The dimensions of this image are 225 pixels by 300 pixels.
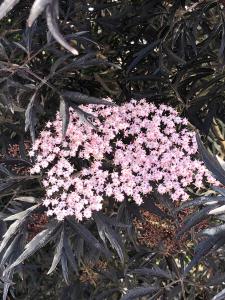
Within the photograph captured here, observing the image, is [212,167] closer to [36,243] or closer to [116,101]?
[36,243]

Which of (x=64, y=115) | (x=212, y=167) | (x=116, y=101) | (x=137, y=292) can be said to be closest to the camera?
(x=212, y=167)

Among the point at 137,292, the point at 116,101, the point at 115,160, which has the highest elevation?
the point at 116,101

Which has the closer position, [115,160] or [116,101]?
[115,160]

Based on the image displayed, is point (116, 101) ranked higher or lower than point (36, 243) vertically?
higher

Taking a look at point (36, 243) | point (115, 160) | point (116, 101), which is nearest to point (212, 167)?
point (115, 160)

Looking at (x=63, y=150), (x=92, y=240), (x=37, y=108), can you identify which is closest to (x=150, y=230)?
(x=92, y=240)

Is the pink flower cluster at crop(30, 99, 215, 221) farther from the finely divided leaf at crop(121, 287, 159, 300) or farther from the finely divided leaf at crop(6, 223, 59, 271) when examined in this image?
the finely divided leaf at crop(121, 287, 159, 300)

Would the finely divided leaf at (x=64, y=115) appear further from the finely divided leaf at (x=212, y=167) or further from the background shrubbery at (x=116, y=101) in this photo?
the finely divided leaf at (x=212, y=167)
